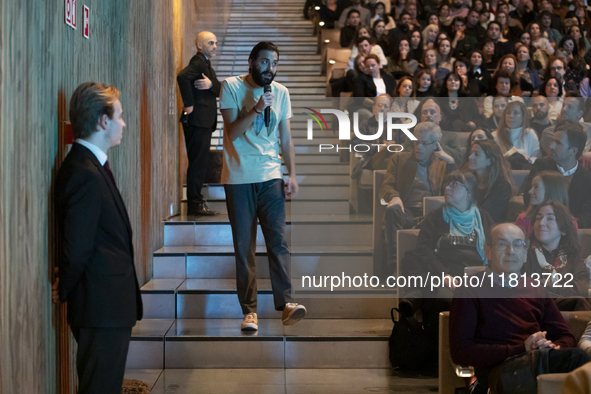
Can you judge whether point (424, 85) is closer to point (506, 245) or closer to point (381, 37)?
point (381, 37)

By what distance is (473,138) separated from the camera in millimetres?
2967

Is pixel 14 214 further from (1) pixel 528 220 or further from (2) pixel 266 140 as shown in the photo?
(1) pixel 528 220

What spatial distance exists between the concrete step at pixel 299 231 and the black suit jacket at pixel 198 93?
2.43 ft

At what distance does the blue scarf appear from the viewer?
8.66 feet

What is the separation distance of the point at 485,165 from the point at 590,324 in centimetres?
87

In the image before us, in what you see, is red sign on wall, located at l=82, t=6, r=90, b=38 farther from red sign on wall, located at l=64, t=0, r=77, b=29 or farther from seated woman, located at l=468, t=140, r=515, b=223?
seated woman, located at l=468, t=140, r=515, b=223

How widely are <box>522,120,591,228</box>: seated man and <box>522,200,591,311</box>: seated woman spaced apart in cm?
10

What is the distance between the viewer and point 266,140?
2.95m

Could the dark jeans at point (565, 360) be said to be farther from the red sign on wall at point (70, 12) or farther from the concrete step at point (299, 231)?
the red sign on wall at point (70, 12)

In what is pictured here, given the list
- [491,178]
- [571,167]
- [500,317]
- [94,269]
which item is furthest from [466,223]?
[94,269]

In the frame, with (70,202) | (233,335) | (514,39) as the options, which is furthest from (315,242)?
(514,39)

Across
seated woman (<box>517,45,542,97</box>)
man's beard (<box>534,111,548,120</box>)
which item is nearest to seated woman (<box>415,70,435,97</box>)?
seated woman (<box>517,45,542,97</box>)

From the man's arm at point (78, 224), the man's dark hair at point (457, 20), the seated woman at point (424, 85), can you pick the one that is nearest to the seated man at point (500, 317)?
the man's arm at point (78, 224)

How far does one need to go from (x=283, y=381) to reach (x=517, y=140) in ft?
5.68
